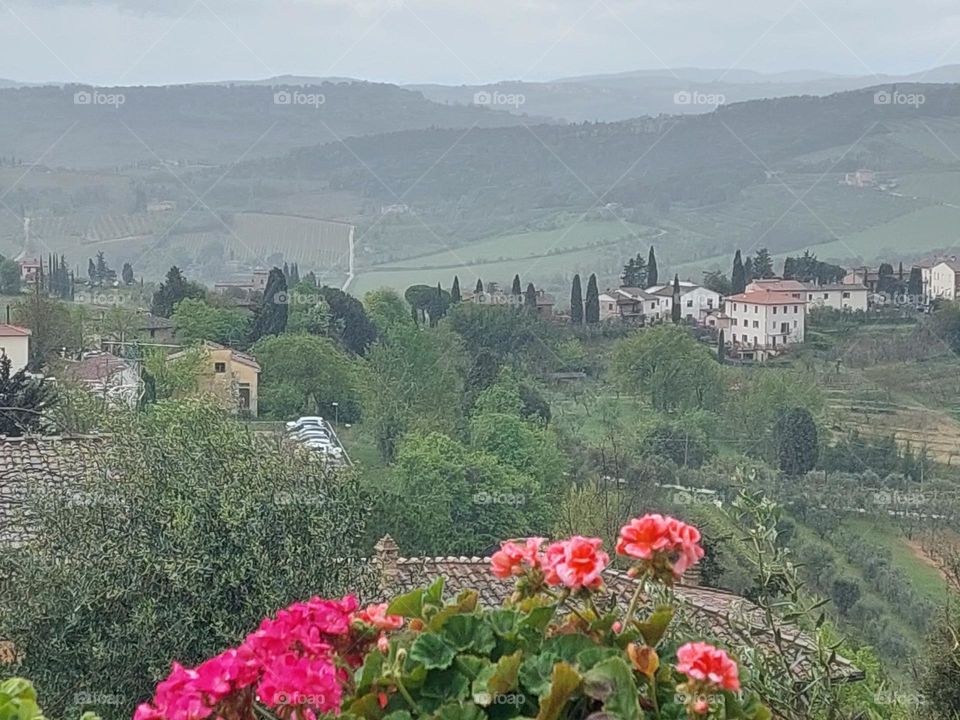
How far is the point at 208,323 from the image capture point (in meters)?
16.8

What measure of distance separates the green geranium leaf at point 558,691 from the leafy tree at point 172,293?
55.0ft

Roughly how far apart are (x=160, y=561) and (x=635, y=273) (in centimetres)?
1630

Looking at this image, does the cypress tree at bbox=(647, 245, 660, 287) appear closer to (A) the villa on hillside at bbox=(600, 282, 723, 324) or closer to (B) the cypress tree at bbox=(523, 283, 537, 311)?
Result: (A) the villa on hillside at bbox=(600, 282, 723, 324)

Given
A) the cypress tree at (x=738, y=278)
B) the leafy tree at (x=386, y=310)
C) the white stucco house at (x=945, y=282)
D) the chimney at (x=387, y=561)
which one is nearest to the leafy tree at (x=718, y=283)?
the cypress tree at (x=738, y=278)

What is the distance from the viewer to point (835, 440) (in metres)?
16.8

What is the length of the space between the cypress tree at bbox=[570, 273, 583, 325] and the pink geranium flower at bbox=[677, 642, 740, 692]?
17.6m

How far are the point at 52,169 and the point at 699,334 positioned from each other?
1200cm

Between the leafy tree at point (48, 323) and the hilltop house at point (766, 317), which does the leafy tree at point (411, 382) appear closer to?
the leafy tree at point (48, 323)

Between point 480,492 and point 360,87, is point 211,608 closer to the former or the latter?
point 480,492

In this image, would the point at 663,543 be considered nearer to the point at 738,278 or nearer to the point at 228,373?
the point at 228,373

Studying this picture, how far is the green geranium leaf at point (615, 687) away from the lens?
979mm

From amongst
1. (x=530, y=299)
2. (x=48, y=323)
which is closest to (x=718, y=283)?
(x=530, y=299)

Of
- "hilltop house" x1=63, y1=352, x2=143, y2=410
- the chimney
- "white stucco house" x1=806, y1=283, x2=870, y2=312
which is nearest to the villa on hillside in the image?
"white stucco house" x1=806, y1=283, x2=870, y2=312

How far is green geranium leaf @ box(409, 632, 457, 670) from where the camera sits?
1074mm
